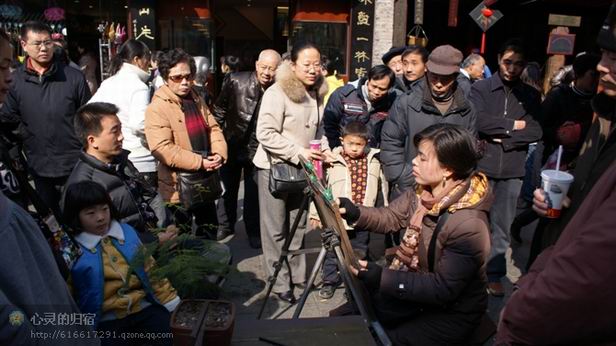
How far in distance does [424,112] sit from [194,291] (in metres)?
2.34

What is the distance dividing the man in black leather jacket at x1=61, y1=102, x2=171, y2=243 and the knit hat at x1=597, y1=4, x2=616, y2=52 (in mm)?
2226

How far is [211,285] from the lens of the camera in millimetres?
1892

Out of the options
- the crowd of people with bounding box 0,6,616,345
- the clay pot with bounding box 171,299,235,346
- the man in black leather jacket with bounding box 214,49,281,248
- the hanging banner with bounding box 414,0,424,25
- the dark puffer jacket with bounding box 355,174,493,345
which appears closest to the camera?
the crowd of people with bounding box 0,6,616,345

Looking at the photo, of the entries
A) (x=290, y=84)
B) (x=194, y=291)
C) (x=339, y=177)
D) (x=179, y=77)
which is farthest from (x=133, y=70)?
(x=194, y=291)

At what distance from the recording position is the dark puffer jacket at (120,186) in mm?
2693

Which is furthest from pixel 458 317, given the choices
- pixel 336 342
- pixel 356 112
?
pixel 356 112

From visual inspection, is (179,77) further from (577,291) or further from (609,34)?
(577,291)

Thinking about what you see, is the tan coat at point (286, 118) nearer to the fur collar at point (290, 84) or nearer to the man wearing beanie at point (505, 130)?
the fur collar at point (290, 84)

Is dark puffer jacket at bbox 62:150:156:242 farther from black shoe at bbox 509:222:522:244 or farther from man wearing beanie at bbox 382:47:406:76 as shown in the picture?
black shoe at bbox 509:222:522:244

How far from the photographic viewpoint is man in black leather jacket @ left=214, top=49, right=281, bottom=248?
15.0ft

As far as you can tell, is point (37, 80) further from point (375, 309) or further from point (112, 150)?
point (375, 309)

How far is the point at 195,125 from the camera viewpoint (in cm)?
377

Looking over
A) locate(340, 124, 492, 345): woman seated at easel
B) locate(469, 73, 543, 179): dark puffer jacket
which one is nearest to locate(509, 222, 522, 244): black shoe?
locate(469, 73, 543, 179): dark puffer jacket

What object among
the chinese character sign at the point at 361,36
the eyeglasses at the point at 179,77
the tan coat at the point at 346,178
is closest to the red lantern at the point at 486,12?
the chinese character sign at the point at 361,36
